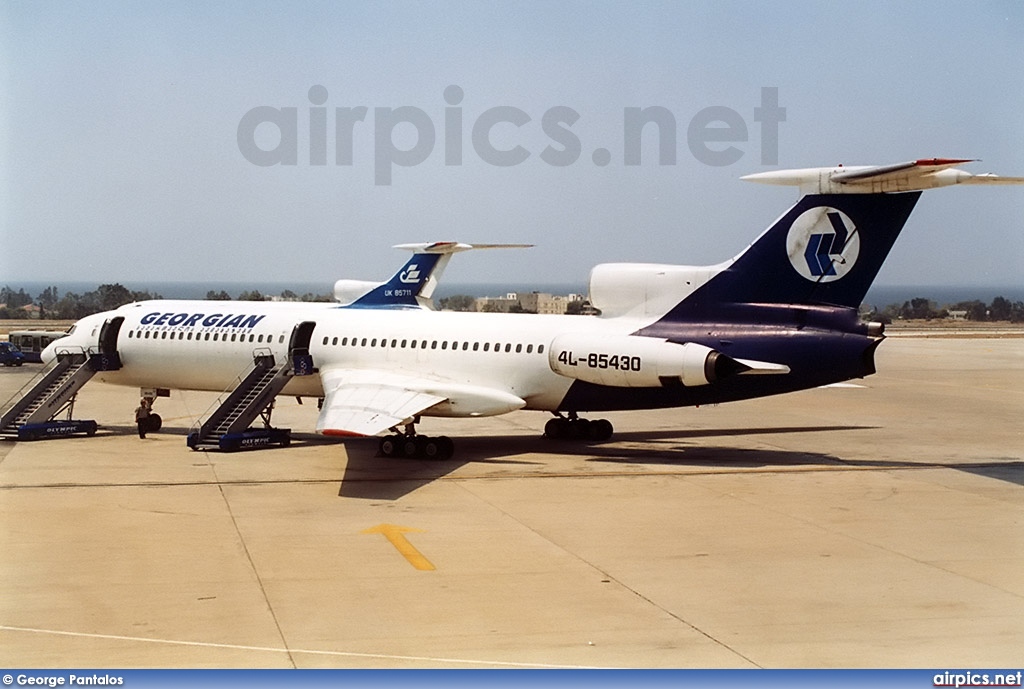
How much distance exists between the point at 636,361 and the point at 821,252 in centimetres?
448

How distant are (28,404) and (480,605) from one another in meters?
19.9

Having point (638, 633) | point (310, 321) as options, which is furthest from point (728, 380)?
point (638, 633)

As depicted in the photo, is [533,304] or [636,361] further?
[533,304]

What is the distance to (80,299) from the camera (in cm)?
9950

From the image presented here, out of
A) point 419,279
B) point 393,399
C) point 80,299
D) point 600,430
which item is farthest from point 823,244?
point 80,299

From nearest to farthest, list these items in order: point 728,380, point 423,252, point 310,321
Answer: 1. point 728,380
2. point 310,321
3. point 423,252

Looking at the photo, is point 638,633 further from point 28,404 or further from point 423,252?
point 423,252

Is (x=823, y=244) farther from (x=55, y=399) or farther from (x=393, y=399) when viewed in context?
(x=55, y=399)

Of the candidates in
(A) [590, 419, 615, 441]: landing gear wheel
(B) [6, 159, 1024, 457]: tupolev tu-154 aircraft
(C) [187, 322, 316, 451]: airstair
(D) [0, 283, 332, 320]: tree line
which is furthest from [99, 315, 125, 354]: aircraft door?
(D) [0, 283, 332, 320]: tree line

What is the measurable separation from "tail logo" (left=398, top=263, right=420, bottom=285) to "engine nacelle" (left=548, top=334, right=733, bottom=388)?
75.5 feet

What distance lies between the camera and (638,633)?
12.7m

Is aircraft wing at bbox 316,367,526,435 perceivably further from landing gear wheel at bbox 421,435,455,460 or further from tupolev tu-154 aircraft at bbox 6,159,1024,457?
landing gear wheel at bbox 421,435,455,460

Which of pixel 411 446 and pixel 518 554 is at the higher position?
pixel 411 446

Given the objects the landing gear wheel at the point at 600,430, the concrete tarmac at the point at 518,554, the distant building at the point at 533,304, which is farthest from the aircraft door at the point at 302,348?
the distant building at the point at 533,304
